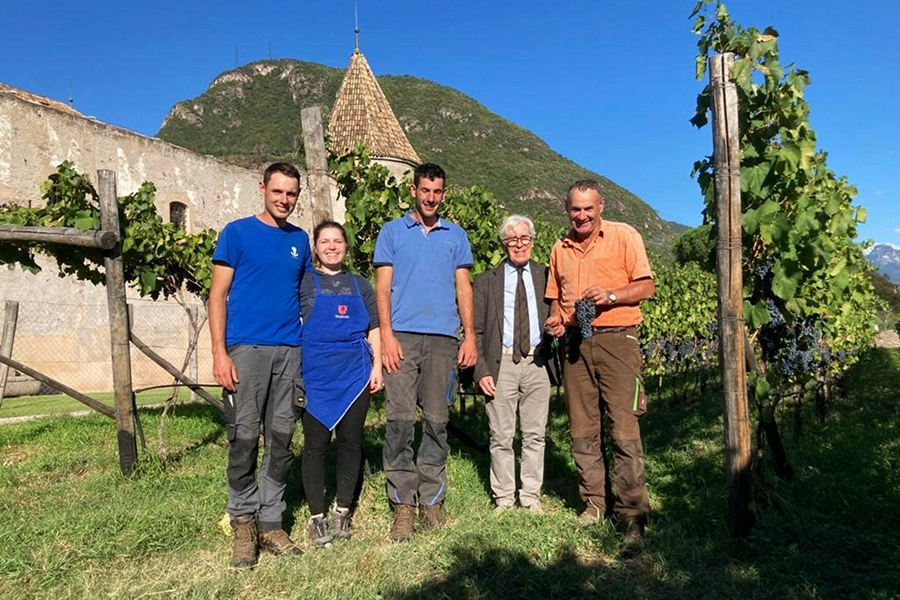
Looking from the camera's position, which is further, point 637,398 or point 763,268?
point 763,268

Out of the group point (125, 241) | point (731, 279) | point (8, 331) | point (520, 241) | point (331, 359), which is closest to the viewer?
point (731, 279)

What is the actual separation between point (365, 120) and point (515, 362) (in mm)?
15632

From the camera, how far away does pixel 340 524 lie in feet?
10.7

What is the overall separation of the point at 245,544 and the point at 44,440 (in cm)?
445

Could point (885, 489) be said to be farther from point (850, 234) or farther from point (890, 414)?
point (890, 414)

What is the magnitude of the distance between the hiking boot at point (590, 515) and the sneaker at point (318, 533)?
1.33 metres

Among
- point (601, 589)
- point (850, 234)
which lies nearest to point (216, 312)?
point (601, 589)

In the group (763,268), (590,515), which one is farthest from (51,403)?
(763,268)

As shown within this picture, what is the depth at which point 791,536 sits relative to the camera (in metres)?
3.13

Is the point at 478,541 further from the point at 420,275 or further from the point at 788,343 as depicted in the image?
the point at 788,343

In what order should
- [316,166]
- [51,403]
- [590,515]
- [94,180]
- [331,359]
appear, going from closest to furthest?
1. [331,359]
2. [590,515]
3. [316,166]
4. [51,403]
5. [94,180]

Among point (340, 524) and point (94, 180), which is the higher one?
point (94, 180)

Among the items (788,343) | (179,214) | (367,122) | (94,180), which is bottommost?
(788,343)

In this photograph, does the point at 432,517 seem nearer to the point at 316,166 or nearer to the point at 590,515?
the point at 590,515
